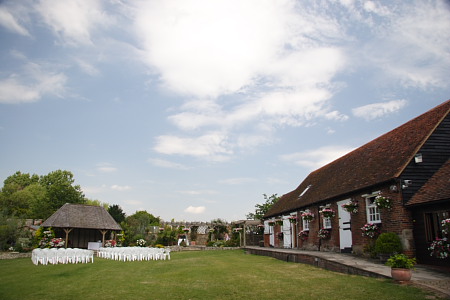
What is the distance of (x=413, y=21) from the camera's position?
11320 mm

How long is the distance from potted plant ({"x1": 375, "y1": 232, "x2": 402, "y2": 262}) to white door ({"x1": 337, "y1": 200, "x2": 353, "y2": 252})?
3237 mm

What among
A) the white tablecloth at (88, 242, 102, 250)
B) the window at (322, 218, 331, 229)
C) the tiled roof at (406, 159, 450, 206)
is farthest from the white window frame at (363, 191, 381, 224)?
the white tablecloth at (88, 242, 102, 250)

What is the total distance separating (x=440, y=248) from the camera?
11.7 m

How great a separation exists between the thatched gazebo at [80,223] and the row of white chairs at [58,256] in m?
9.27

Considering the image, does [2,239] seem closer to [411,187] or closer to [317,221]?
[317,221]

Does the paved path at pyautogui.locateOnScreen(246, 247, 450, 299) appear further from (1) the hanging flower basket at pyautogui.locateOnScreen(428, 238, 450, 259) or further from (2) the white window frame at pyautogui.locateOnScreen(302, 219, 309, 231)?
(2) the white window frame at pyautogui.locateOnScreen(302, 219, 309, 231)

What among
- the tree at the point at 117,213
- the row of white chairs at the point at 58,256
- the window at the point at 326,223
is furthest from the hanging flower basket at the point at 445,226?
the tree at the point at 117,213

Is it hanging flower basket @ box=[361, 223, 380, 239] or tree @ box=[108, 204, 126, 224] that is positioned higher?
tree @ box=[108, 204, 126, 224]

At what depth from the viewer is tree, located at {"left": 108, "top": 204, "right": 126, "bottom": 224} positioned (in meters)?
40.0

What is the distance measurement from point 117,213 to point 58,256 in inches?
822

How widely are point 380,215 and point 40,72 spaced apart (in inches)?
709

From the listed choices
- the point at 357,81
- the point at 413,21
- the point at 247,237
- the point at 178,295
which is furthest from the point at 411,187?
the point at 247,237

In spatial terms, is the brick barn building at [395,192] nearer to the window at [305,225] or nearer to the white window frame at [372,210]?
the white window frame at [372,210]

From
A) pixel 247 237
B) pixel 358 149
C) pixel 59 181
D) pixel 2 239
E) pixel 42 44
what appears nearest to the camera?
pixel 42 44
